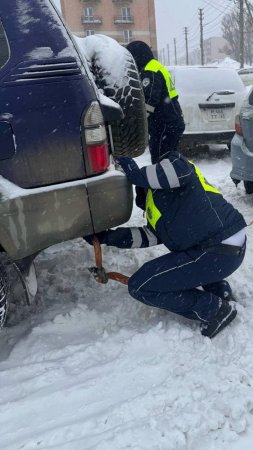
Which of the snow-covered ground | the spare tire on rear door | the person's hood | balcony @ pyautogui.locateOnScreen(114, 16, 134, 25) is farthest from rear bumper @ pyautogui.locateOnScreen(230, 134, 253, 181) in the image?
balcony @ pyautogui.locateOnScreen(114, 16, 134, 25)

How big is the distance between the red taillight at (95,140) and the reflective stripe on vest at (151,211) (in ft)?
1.16

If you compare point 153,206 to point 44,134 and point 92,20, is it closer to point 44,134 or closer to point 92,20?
point 44,134

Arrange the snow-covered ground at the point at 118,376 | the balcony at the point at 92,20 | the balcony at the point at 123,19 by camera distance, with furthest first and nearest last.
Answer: the balcony at the point at 123,19
the balcony at the point at 92,20
the snow-covered ground at the point at 118,376

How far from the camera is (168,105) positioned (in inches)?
171

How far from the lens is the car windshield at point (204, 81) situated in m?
7.45

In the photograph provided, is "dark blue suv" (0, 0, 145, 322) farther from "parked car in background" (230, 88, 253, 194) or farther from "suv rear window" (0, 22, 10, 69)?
"parked car in background" (230, 88, 253, 194)

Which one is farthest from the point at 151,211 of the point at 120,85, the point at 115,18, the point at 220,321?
the point at 115,18

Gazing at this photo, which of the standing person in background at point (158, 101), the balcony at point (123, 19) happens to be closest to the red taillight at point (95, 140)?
the standing person in background at point (158, 101)

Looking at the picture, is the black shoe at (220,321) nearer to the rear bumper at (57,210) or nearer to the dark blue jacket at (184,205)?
the dark blue jacket at (184,205)

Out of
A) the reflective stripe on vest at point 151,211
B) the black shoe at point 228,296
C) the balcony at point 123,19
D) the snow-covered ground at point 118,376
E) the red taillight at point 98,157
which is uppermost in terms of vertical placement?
the balcony at point 123,19

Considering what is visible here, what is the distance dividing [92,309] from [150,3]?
49.4 meters

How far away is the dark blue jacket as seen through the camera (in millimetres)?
2512

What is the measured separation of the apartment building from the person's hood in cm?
4395

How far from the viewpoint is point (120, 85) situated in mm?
2961
